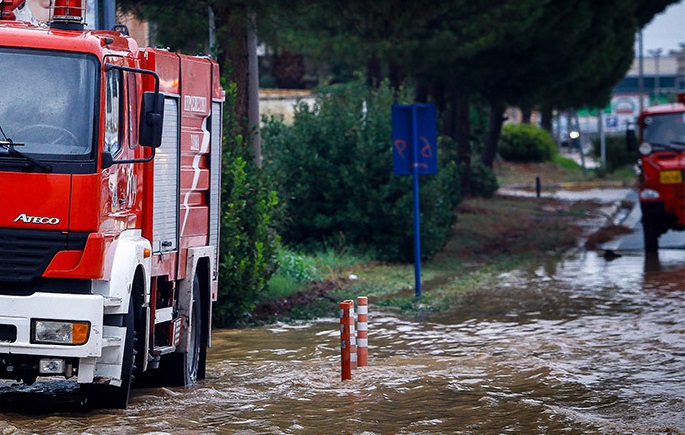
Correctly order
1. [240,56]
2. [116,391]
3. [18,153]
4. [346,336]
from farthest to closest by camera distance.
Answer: [240,56] → [346,336] → [116,391] → [18,153]

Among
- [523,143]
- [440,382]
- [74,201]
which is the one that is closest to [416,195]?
[440,382]

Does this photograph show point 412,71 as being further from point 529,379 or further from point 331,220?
point 529,379

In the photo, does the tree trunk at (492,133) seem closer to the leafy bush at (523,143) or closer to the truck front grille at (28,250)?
the leafy bush at (523,143)

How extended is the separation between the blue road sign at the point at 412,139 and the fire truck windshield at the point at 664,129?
778cm

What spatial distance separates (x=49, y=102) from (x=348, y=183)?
13694mm

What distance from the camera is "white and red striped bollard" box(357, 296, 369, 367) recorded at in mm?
11344

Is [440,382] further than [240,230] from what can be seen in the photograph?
No

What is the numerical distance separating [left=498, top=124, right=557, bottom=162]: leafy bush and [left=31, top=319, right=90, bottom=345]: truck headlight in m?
54.0

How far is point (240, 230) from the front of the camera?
585 inches

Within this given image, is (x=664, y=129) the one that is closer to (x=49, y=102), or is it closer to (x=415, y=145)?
(x=415, y=145)

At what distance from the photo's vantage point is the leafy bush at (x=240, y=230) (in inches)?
574

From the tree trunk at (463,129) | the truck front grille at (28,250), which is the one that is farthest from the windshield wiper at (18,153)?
the tree trunk at (463,129)

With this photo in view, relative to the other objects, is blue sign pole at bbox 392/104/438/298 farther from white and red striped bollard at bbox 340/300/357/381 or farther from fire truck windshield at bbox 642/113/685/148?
fire truck windshield at bbox 642/113/685/148

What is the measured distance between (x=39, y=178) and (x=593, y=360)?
6.34 meters
